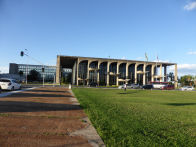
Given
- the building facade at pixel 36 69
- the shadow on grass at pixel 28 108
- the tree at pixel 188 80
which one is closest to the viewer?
the shadow on grass at pixel 28 108

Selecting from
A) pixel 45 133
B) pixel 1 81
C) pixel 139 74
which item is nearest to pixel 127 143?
pixel 45 133

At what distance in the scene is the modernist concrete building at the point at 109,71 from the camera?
70.4 m

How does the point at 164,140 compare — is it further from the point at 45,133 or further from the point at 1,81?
the point at 1,81

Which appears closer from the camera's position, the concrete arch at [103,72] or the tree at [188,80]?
the concrete arch at [103,72]

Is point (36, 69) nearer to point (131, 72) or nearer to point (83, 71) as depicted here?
point (83, 71)

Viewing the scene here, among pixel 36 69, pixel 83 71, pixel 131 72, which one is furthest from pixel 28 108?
pixel 36 69

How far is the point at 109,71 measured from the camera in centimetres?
7481

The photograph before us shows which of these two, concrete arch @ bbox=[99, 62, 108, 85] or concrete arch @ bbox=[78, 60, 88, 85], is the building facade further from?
concrete arch @ bbox=[99, 62, 108, 85]

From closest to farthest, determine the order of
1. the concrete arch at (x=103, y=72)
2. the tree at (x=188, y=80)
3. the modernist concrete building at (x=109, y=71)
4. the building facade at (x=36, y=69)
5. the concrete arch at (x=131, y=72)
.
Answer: the modernist concrete building at (x=109, y=71), the concrete arch at (x=103, y=72), the concrete arch at (x=131, y=72), the tree at (x=188, y=80), the building facade at (x=36, y=69)

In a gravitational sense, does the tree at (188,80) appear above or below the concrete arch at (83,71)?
below

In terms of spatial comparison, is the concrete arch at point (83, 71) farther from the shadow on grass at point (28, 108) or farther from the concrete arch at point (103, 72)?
the shadow on grass at point (28, 108)

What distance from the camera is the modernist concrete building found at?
231 feet

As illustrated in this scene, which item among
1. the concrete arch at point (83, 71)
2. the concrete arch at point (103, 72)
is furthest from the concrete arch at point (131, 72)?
the concrete arch at point (83, 71)

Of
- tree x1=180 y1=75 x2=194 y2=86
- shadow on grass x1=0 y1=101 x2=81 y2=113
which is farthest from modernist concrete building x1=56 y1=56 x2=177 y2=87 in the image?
shadow on grass x1=0 y1=101 x2=81 y2=113
